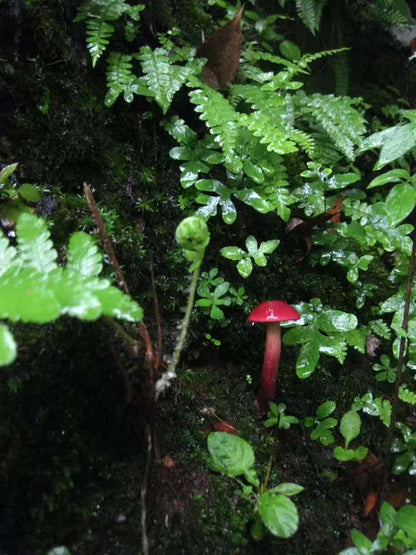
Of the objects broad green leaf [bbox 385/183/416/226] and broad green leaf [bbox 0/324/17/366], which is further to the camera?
broad green leaf [bbox 385/183/416/226]

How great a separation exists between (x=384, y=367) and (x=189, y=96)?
176 centimetres

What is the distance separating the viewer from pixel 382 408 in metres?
2.32

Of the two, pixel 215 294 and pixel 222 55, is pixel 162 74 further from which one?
pixel 215 294

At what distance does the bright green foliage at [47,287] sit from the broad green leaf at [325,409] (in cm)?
123

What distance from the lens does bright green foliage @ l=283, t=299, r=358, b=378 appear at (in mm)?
2197

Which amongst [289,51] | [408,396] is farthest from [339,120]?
[408,396]

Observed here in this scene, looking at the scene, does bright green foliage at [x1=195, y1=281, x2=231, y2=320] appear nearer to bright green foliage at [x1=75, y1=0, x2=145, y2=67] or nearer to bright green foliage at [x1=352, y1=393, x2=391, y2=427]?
bright green foliage at [x1=352, y1=393, x2=391, y2=427]

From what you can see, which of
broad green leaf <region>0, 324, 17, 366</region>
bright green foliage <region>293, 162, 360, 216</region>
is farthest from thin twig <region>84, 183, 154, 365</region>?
bright green foliage <region>293, 162, 360, 216</region>

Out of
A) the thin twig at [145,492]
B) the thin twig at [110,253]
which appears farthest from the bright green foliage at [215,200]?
the thin twig at [145,492]

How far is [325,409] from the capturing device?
221 cm

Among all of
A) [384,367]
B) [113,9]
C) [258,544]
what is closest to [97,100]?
[113,9]

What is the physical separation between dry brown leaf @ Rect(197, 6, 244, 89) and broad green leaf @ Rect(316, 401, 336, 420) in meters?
1.81

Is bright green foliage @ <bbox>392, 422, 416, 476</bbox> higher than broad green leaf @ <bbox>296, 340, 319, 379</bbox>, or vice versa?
broad green leaf @ <bbox>296, 340, 319, 379</bbox>

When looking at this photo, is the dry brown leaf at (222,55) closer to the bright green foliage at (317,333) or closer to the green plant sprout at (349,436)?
the bright green foliage at (317,333)
